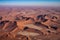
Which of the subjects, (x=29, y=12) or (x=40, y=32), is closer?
(x=40, y=32)

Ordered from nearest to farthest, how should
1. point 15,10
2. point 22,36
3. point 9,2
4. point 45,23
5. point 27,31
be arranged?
point 22,36 → point 27,31 → point 45,23 → point 9,2 → point 15,10

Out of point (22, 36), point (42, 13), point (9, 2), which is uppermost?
point (9, 2)

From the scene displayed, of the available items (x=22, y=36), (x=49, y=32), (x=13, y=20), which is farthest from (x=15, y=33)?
(x=49, y=32)

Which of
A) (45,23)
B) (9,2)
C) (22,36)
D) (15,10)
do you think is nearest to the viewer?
(22,36)

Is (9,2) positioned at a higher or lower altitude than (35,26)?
higher

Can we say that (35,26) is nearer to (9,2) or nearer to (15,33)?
(15,33)

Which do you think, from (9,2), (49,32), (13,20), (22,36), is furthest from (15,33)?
(9,2)
